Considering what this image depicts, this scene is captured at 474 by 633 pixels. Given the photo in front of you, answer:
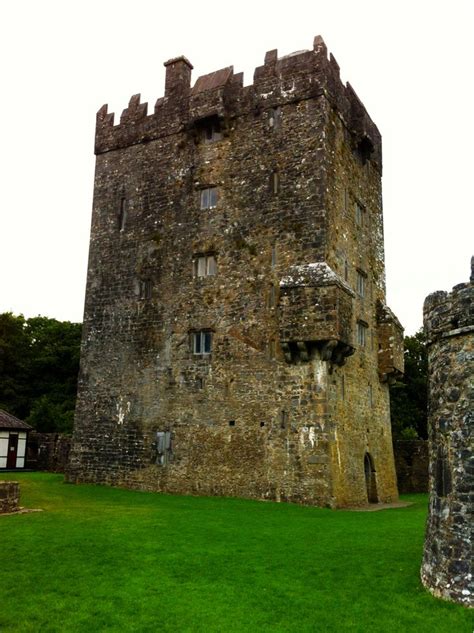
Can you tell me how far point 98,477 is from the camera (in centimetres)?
2545

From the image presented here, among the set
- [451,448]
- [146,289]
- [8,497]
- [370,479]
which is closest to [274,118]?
[146,289]

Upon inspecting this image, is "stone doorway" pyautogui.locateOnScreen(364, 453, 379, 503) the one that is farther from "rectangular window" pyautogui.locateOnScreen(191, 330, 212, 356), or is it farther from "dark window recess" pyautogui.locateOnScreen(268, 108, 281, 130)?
"dark window recess" pyautogui.locateOnScreen(268, 108, 281, 130)

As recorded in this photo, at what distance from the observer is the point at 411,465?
96.2 ft

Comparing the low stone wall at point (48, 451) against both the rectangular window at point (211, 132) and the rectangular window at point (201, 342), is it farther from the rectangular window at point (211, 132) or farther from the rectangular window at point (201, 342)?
the rectangular window at point (211, 132)

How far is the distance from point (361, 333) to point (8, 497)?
588 inches

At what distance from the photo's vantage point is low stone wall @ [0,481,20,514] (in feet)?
53.3

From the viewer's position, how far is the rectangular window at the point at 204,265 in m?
24.6

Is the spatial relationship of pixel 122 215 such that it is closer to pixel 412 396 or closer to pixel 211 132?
pixel 211 132

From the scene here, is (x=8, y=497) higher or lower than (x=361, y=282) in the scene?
lower

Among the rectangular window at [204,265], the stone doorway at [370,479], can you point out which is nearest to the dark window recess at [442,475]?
the stone doorway at [370,479]

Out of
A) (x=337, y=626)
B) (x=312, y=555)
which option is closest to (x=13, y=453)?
(x=312, y=555)

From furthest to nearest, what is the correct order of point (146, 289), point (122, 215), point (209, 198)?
1. point (122, 215)
2. point (146, 289)
3. point (209, 198)

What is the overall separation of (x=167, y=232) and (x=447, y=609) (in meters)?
20.3

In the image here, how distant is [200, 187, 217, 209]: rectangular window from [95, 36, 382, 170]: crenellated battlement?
9.95 feet
